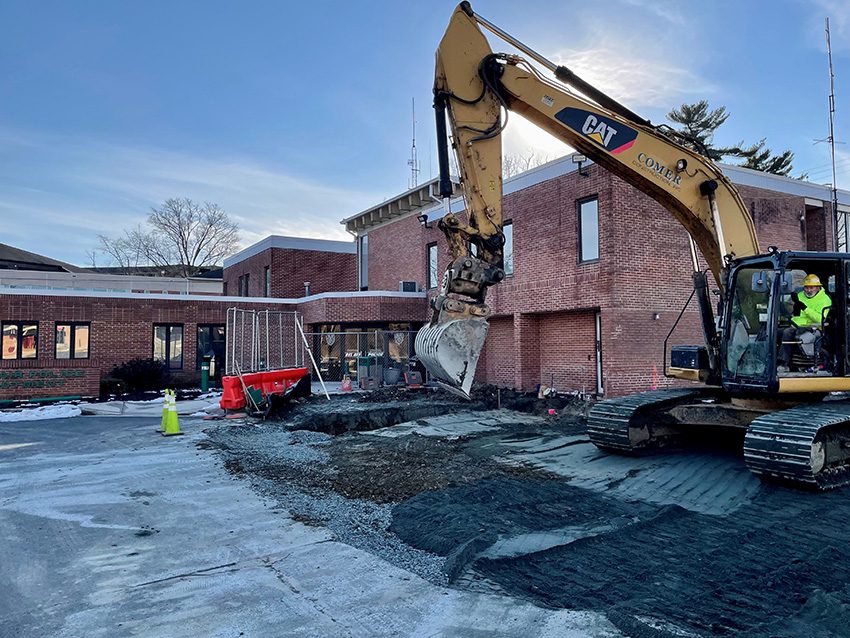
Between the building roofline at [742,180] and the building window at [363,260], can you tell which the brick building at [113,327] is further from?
the building roofline at [742,180]

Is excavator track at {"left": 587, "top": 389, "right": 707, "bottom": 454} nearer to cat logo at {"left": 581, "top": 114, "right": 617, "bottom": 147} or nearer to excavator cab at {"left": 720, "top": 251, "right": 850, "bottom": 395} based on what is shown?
excavator cab at {"left": 720, "top": 251, "right": 850, "bottom": 395}

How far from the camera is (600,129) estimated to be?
8.20m

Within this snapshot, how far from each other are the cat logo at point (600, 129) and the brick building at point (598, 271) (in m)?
6.97

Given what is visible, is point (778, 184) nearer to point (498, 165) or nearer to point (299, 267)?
point (498, 165)

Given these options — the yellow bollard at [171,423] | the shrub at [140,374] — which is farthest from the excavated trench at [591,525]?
the shrub at [140,374]

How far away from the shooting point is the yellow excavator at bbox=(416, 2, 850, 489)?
6.84m

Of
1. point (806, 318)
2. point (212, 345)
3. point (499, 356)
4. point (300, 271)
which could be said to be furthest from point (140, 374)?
point (806, 318)

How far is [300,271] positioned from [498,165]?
79.7ft

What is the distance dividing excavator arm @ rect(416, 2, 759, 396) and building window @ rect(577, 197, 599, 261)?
675 centimetres

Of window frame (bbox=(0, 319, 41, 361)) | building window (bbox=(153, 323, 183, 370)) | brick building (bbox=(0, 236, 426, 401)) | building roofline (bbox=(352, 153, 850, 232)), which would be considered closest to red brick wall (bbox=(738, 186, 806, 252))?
building roofline (bbox=(352, 153, 850, 232))

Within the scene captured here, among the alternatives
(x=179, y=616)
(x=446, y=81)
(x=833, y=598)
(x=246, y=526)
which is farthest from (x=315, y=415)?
(x=833, y=598)

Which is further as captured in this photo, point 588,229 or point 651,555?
point 588,229

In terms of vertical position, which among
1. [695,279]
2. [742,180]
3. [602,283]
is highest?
[742,180]

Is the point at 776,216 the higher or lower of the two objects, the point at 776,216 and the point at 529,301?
the higher
